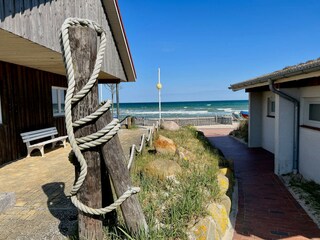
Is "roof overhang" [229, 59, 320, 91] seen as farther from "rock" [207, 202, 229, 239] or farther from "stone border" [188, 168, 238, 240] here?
"rock" [207, 202, 229, 239]

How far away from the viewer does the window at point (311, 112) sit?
6648 mm

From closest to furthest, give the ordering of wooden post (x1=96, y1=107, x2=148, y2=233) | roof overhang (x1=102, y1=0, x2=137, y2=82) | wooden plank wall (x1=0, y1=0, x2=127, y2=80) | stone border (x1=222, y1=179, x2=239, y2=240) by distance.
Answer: wooden post (x1=96, y1=107, x2=148, y2=233)
wooden plank wall (x1=0, y1=0, x2=127, y2=80)
stone border (x1=222, y1=179, x2=239, y2=240)
roof overhang (x1=102, y1=0, x2=137, y2=82)

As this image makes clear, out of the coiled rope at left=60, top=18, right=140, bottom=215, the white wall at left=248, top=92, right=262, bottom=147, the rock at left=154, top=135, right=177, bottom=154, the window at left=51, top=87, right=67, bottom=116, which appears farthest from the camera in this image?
the white wall at left=248, top=92, right=262, bottom=147

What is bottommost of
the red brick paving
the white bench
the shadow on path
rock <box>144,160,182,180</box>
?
the red brick paving

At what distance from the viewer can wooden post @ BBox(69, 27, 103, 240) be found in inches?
68.6

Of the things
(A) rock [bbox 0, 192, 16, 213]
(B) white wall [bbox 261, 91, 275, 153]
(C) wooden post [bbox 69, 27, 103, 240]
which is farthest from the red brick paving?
(A) rock [bbox 0, 192, 16, 213]

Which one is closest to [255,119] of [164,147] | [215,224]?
[164,147]

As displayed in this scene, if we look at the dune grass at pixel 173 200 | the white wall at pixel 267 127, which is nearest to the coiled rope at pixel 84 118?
the dune grass at pixel 173 200

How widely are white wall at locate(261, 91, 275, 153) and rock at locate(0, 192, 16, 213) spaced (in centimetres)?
941

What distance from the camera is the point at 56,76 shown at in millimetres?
8539

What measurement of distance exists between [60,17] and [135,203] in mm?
4006

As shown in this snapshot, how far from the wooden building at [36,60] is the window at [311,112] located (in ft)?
19.4

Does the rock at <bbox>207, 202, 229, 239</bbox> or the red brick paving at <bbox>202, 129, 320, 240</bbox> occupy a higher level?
the rock at <bbox>207, 202, 229, 239</bbox>

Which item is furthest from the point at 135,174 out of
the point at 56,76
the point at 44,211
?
the point at 56,76
